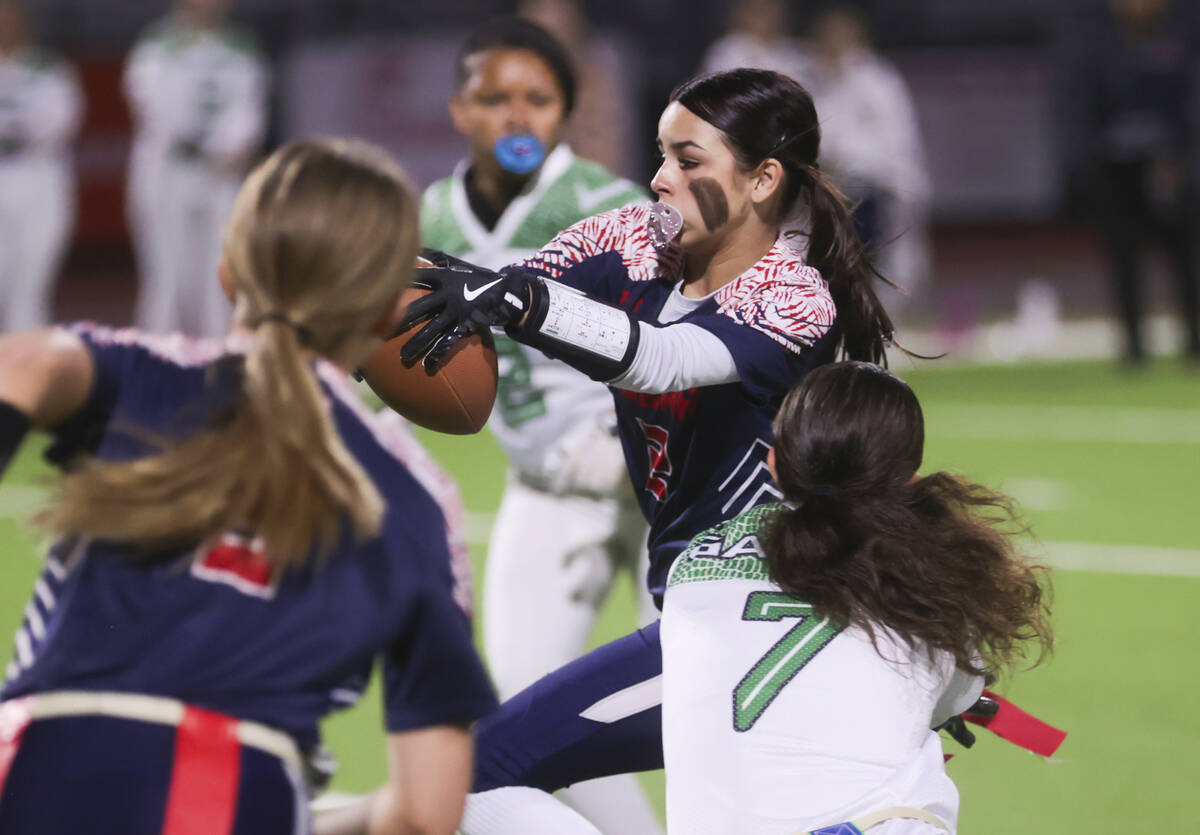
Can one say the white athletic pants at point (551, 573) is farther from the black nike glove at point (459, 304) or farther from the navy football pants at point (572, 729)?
the black nike glove at point (459, 304)

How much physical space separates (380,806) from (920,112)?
16851 millimetres

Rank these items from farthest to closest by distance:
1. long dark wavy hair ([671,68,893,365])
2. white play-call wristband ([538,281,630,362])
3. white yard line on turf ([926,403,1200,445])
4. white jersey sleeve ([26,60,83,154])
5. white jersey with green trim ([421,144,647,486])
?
white jersey sleeve ([26,60,83,154]) < white yard line on turf ([926,403,1200,445]) < white jersey with green trim ([421,144,647,486]) < long dark wavy hair ([671,68,893,365]) < white play-call wristband ([538,281,630,362])

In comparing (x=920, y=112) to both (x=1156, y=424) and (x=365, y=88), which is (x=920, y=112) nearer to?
(x=365, y=88)

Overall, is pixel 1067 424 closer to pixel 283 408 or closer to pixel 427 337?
pixel 427 337

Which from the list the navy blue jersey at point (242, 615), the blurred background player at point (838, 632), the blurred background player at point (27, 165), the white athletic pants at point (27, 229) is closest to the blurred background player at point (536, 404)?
the blurred background player at point (838, 632)

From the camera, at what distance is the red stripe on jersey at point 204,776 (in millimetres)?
1750

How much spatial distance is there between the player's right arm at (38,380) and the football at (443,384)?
1.11 meters

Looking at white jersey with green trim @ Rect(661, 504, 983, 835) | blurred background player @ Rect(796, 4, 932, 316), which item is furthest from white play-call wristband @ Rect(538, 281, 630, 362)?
blurred background player @ Rect(796, 4, 932, 316)

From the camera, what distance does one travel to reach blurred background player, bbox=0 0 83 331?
11.3m

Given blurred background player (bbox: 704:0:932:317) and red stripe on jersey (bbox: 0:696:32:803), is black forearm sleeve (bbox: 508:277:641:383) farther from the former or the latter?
blurred background player (bbox: 704:0:932:317)

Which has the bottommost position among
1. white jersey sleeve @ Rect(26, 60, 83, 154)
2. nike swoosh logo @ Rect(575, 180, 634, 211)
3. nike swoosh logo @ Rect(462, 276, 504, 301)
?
nike swoosh logo @ Rect(462, 276, 504, 301)

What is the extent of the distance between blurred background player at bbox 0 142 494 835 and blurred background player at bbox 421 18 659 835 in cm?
197

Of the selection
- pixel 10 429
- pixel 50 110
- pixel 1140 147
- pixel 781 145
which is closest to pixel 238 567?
pixel 10 429

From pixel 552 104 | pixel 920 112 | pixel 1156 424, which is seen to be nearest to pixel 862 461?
pixel 552 104
